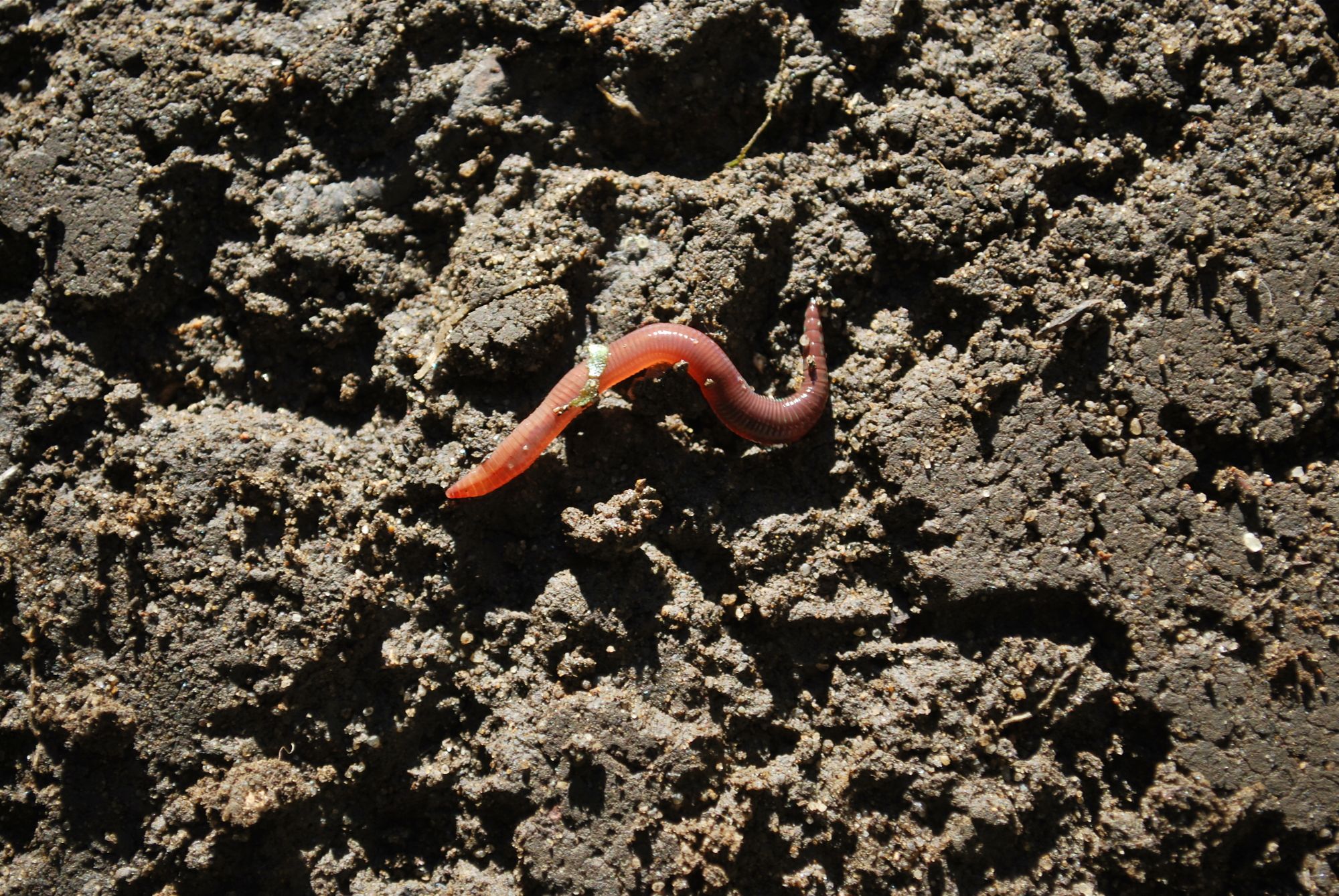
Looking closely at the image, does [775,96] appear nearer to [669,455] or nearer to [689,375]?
[689,375]

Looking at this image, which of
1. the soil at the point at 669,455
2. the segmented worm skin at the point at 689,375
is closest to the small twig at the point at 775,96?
the soil at the point at 669,455

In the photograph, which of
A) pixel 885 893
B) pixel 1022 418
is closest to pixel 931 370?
pixel 1022 418

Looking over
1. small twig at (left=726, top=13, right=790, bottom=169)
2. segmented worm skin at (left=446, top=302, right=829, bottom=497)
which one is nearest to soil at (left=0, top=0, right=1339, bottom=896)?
small twig at (left=726, top=13, right=790, bottom=169)

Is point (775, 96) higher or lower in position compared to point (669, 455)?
higher

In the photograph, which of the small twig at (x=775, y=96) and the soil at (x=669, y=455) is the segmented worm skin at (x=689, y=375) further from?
the small twig at (x=775, y=96)

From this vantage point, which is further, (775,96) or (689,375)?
(775,96)

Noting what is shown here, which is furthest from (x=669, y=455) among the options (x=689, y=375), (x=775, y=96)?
(x=775, y=96)
